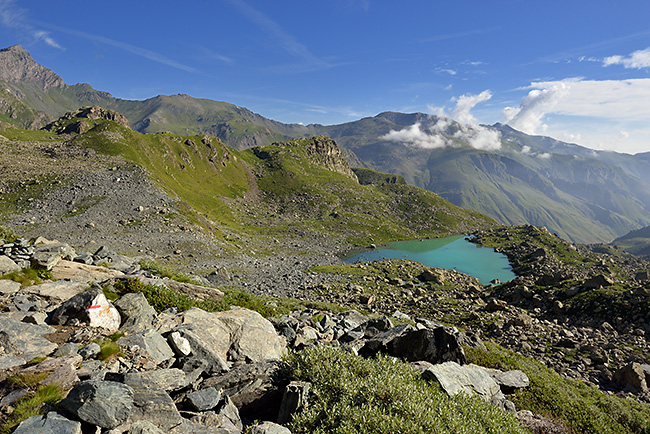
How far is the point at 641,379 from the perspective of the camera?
2075 centimetres

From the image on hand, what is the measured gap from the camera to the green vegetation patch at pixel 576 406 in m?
13.6

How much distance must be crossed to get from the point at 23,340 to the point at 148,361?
12.5 ft

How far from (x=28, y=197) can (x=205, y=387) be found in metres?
88.4

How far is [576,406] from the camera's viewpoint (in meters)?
14.7

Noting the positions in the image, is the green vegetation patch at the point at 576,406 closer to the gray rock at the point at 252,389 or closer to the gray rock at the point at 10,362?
the gray rock at the point at 252,389

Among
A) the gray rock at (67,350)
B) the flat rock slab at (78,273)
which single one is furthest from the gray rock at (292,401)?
the flat rock slab at (78,273)

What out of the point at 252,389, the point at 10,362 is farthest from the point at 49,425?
the point at 252,389

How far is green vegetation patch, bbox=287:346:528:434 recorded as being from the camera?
809 cm

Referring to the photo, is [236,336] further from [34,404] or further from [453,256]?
[453,256]

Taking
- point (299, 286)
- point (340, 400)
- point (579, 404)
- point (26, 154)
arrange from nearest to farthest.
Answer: point (340, 400), point (579, 404), point (299, 286), point (26, 154)

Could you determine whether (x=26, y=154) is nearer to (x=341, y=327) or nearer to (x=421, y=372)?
(x=341, y=327)

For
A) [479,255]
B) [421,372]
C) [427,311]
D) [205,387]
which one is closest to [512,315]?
[427,311]

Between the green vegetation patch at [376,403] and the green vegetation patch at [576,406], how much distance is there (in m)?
6.19

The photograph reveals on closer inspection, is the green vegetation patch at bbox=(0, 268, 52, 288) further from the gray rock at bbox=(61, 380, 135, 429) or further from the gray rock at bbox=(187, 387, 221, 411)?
the gray rock at bbox=(187, 387, 221, 411)
